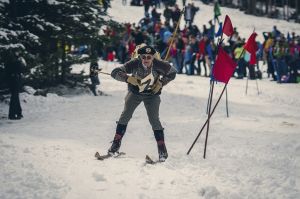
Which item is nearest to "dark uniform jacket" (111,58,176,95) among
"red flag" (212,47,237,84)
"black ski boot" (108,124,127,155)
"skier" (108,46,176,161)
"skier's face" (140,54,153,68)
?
"skier" (108,46,176,161)

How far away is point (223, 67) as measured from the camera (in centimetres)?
806

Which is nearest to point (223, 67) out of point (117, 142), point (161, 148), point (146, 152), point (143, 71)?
point (143, 71)

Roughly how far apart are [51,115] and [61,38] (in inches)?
105

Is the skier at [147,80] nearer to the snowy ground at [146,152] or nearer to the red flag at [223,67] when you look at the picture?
the snowy ground at [146,152]

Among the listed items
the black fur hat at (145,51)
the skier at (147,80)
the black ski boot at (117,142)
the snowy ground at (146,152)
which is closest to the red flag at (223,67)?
the skier at (147,80)

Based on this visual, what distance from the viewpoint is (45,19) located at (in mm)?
12828

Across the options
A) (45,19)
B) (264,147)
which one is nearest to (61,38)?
(45,19)

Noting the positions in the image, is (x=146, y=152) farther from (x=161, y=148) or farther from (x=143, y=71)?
(x=143, y=71)

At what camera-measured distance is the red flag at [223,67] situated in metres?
7.99

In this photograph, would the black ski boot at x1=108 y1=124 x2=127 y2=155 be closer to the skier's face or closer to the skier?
the skier

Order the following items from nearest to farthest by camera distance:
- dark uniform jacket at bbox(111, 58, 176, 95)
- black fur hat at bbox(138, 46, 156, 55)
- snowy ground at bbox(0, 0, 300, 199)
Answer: snowy ground at bbox(0, 0, 300, 199) → black fur hat at bbox(138, 46, 156, 55) → dark uniform jacket at bbox(111, 58, 176, 95)

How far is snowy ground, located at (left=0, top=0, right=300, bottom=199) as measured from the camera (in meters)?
5.96

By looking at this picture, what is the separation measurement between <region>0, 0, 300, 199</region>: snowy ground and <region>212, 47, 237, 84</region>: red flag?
4.32ft

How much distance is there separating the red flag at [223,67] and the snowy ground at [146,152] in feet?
4.32
